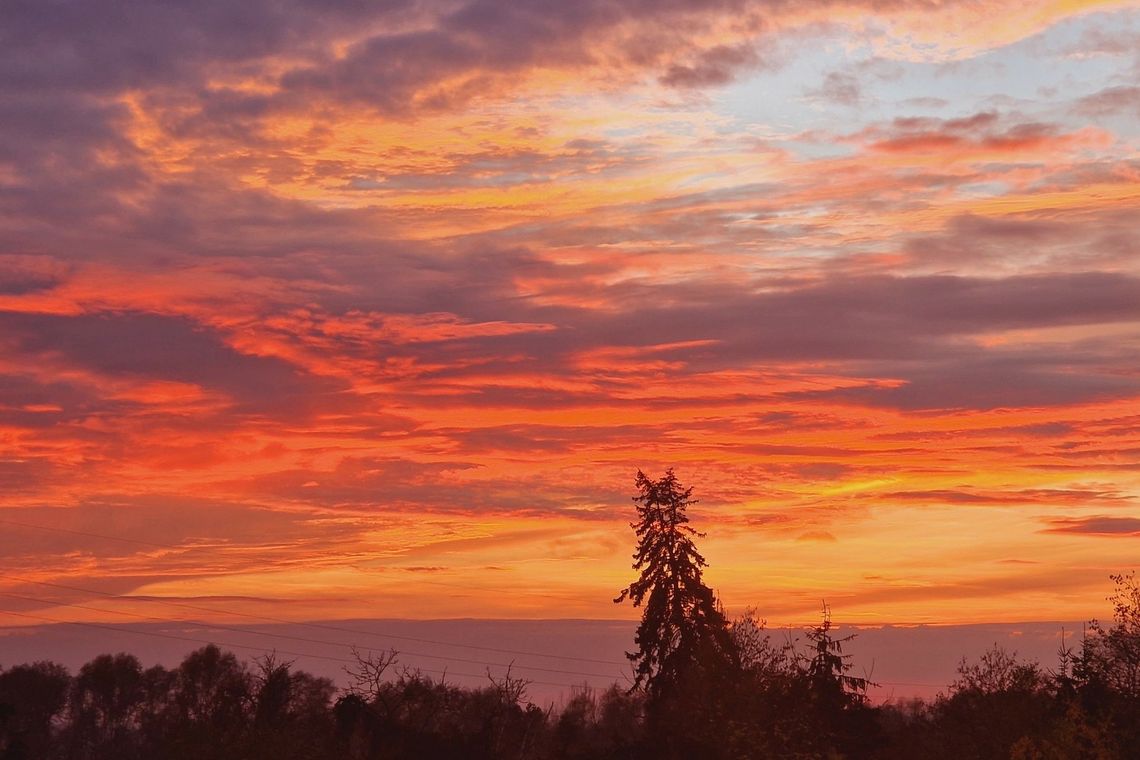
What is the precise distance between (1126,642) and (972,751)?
12.3 m

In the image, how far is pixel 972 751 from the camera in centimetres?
8812

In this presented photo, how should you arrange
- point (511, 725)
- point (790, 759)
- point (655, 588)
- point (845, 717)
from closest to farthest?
point (790, 759) → point (845, 717) → point (655, 588) → point (511, 725)

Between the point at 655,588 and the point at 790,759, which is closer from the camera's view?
the point at 790,759

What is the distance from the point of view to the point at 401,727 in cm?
8581

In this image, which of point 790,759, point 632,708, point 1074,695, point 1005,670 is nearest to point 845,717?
point 1005,670

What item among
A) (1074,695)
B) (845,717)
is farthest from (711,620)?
(1074,695)

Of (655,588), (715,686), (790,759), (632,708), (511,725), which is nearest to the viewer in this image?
(790,759)

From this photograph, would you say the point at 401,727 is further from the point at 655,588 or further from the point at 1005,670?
the point at 1005,670

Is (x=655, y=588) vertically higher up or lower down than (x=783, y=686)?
higher up

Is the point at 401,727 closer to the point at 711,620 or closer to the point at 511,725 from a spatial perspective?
the point at 711,620

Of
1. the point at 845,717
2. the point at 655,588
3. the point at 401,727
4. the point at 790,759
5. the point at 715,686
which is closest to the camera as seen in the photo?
the point at 790,759

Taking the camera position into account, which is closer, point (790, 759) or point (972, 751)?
point (790, 759)

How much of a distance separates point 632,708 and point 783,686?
11102 centimetres

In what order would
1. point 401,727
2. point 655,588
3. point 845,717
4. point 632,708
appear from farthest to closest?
point 632,708 → point 655,588 → point 845,717 → point 401,727
